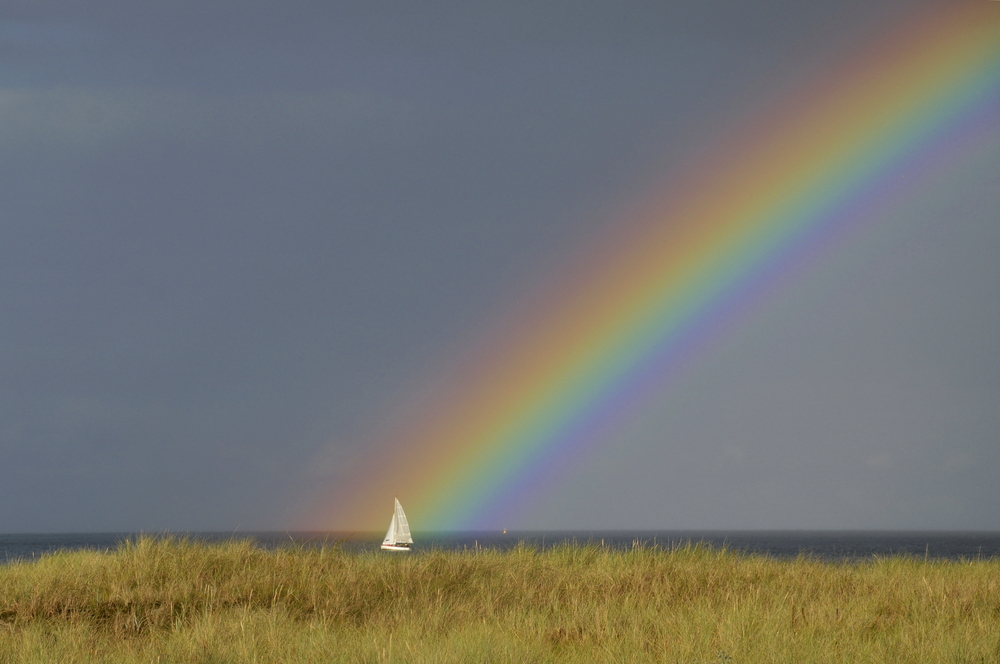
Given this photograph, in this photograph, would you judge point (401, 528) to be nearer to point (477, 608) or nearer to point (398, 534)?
point (398, 534)

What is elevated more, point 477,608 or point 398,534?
point 477,608

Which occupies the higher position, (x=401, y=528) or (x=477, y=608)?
(x=477, y=608)

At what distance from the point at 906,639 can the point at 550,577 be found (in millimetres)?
6292

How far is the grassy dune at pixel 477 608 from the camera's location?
912 centimetres

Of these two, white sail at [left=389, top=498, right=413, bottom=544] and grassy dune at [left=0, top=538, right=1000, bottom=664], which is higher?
grassy dune at [left=0, top=538, right=1000, bottom=664]

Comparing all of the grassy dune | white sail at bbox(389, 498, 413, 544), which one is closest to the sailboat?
white sail at bbox(389, 498, 413, 544)

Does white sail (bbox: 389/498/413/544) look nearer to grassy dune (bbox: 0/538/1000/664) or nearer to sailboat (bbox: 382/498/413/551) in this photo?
sailboat (bbox: 382/498/413/551)

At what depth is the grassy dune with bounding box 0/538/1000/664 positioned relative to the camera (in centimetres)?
912

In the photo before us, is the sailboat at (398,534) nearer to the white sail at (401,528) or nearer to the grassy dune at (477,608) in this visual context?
the white sail at (401,528)

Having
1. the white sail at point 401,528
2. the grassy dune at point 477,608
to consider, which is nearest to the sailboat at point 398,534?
the white sail at point 401,528

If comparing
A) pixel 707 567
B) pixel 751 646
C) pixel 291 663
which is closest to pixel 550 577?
pixel 707 567

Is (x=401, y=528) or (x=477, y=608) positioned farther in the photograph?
(x=401, y=528)

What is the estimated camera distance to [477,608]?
12.2 metres

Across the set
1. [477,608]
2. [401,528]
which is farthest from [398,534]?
[477,608]
